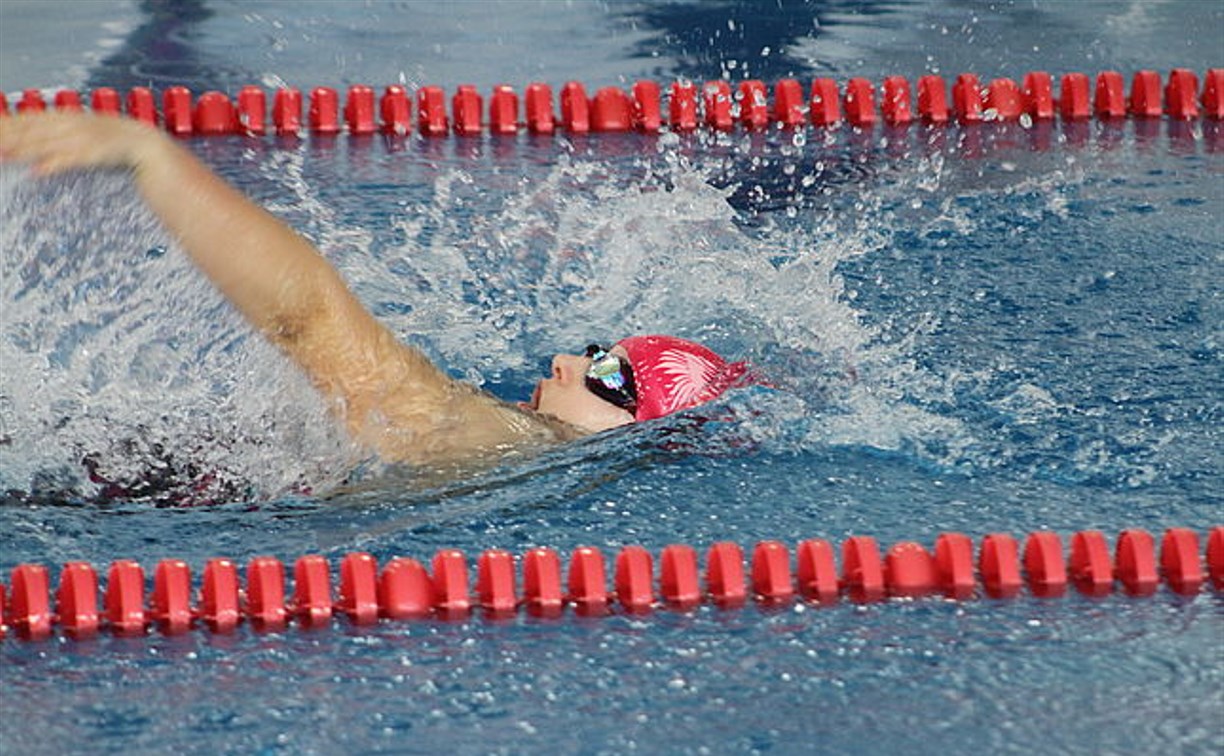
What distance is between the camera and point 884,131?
563cm

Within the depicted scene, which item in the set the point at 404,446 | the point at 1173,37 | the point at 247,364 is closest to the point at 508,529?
the point at 404,446

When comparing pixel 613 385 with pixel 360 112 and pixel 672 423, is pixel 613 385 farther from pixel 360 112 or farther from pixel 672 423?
pixel 360 112

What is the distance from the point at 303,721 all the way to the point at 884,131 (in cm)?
343

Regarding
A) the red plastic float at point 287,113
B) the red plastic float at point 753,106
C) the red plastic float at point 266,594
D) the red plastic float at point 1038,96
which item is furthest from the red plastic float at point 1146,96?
the red plastic float at point 266,594

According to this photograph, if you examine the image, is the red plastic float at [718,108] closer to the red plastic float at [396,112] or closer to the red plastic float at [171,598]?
the red plastic float at [396,112]

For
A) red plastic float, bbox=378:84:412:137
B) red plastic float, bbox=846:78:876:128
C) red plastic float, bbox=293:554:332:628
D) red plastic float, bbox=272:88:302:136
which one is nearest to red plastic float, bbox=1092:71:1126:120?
red plastic float, bbox=846:78:876:128

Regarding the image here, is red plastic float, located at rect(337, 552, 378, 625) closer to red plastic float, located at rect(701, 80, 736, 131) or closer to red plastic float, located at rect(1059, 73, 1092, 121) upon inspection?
red plastic float, located at rect(701, 80, 736, 131)

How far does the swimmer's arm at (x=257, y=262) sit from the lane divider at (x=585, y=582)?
338mm

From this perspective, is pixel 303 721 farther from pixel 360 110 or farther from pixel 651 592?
pixel 360 110

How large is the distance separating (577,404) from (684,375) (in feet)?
0.66

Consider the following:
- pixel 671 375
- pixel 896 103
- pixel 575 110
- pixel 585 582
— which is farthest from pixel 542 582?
pixel 896 103

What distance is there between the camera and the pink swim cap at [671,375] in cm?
348

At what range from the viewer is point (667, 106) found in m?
5.77

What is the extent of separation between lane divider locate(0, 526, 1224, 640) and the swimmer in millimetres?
319
